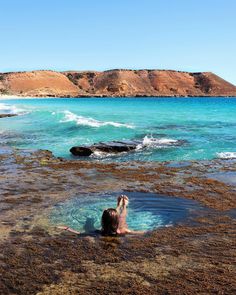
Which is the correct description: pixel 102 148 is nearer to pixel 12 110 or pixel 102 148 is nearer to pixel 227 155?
pixel 227 155

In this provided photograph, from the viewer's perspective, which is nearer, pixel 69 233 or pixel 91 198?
pixel 69 233

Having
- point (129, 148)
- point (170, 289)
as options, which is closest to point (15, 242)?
point (170, 289)

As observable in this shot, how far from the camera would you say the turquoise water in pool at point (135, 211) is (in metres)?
10.9

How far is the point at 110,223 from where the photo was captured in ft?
32.3

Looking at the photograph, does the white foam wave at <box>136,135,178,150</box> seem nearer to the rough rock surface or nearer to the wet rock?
the rough rock surface

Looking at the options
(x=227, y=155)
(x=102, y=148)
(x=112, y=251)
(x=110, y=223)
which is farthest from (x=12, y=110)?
(x=112, y=251)

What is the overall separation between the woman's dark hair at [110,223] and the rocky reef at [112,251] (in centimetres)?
30

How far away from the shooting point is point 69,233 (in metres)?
9.95

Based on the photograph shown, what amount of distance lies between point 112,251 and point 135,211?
10.8 feet

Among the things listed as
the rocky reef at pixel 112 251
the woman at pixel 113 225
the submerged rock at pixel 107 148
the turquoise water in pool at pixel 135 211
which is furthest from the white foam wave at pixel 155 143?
the woman at pixel 113 225

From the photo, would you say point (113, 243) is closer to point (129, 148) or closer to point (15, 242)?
point (15, 242)

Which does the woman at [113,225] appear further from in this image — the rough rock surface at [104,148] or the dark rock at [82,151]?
the rough rock surface at [104,148]

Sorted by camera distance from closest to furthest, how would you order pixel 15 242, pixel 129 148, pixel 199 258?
pixel 199 258 < pixel 15 242 < pixel 129 148

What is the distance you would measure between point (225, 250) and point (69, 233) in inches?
144
